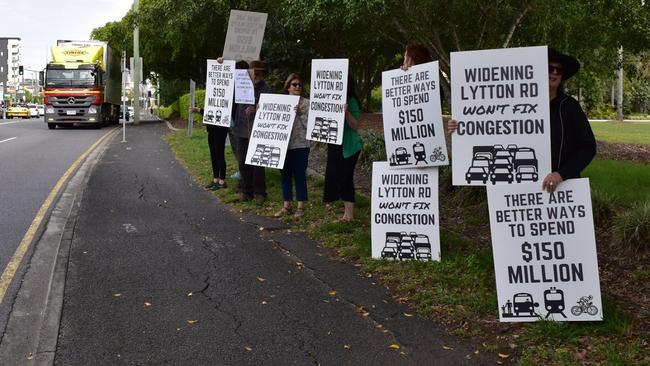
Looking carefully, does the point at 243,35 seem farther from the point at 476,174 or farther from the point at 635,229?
the point at 635,229

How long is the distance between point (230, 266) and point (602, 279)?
3.25 meters

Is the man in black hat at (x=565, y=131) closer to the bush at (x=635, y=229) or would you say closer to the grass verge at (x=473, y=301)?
the grass verge at (x=473, y=301)

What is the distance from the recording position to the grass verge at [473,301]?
407 centimetres

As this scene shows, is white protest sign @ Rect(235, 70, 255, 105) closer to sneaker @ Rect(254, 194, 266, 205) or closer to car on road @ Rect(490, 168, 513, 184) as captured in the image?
sneaker @ Rect(254, 194, 266, 205)

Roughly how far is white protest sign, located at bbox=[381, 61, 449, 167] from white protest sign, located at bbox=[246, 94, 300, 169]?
2.25 meters

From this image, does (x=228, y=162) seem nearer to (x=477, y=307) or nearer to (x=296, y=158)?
(x=296, y=158)

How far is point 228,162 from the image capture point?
46.4ft

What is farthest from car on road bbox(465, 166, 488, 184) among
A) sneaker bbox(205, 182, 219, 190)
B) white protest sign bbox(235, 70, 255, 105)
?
sneaker bbox(205, 182, 219, 190)

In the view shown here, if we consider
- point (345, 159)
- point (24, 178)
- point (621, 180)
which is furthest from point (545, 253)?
point (24, 178)

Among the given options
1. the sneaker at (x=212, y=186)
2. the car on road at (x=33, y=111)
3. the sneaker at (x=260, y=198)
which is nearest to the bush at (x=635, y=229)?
the sneaker at (x=260, y=198)

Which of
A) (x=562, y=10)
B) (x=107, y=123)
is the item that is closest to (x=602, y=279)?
(x=562, y=10)

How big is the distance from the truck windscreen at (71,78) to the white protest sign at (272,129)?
24379 millimetres

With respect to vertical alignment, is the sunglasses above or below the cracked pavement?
above

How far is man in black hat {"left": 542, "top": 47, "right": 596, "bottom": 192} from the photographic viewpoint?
4582 millimetres
